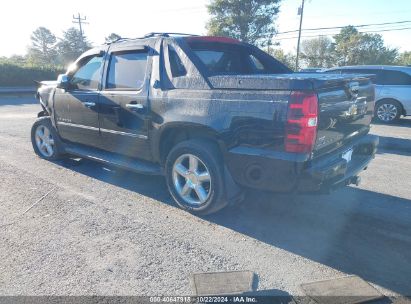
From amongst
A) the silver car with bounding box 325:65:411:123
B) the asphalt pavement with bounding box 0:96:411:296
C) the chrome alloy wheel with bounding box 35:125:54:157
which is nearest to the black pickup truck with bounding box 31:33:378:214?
the asphalt pavement with bounding box 0:96:411:296

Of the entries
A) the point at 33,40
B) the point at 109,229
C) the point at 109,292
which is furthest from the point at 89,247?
the point at 33,40

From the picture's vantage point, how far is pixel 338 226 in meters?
3.48

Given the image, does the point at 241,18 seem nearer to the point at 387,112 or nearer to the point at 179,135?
the point at 387,112

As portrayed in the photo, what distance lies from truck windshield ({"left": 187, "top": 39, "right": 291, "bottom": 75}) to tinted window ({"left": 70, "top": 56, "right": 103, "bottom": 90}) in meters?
1.47

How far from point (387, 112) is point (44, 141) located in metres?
9.78

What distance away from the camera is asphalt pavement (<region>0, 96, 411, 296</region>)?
2629 millimetres

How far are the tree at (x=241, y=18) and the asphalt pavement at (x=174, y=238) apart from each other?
28.1 m

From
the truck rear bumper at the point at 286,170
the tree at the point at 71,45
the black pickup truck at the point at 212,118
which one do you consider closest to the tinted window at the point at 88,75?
the black pickup truck at the point at 212,118

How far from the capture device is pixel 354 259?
9.43 feet

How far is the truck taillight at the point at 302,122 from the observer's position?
274 centimetres

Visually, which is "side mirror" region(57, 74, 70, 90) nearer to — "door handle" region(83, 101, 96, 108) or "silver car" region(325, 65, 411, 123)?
"door handle" region(83, 101, 96, 108)

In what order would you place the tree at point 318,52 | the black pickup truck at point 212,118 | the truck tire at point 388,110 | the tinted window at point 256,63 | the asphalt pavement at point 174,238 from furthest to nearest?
1. the tree at point 318,52
2. the truck tire at point 388,110
3. the tinted window at point 256,63
4. the black pickup truck at point 212,118
5. the asphalt pavement at point 174,238

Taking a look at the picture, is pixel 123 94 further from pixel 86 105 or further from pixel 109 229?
pixel 109 229

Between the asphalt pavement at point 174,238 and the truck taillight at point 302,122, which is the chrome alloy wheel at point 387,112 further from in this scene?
the truck taillight at point 302,122
